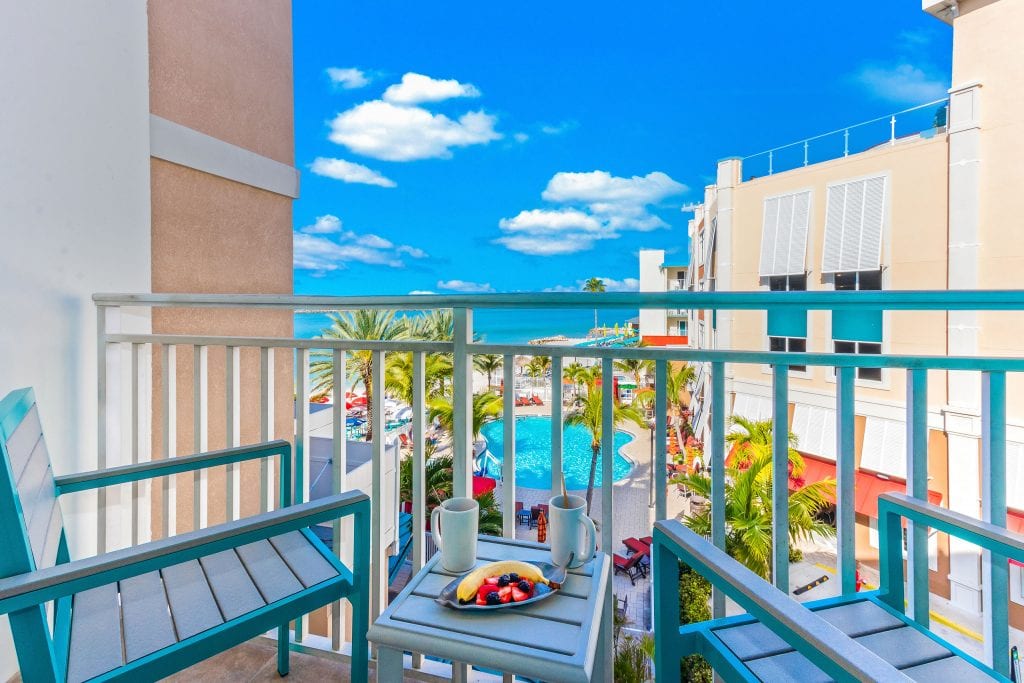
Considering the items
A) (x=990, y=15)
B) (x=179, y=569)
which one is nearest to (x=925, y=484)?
(x=179, y=569)

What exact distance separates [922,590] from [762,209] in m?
13.9

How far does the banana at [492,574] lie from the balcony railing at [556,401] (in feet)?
0.74

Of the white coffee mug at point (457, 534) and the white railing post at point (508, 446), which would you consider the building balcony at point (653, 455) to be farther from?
the white coffee mug at point (457, 534)

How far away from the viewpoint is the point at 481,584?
914mm

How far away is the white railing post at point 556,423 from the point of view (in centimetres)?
131

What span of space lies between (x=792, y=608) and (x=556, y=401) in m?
0.78

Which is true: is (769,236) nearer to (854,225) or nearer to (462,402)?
(854,225)

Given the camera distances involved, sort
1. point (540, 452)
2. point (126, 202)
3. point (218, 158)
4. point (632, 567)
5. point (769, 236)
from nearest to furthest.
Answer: point (126, 202), point (218, 158), point (632, 567), point (769, 236), point (540, 452)

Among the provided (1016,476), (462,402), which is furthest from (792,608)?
(1016,476)

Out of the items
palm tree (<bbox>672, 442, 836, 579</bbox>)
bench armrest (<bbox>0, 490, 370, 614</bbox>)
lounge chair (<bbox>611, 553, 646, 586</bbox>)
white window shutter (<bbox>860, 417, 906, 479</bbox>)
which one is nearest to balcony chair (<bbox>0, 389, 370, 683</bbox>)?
bench armrest (<bbox>0, 490, 370, 614</bbox>)

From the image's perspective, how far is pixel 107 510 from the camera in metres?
1.91

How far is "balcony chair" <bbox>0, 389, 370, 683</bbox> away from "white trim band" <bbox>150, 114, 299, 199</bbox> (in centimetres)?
156

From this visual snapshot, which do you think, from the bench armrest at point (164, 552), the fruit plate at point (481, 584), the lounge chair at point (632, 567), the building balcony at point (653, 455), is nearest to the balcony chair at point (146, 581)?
the bench armrest at point (164, 552)

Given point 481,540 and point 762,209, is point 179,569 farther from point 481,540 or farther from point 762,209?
point 762,209
